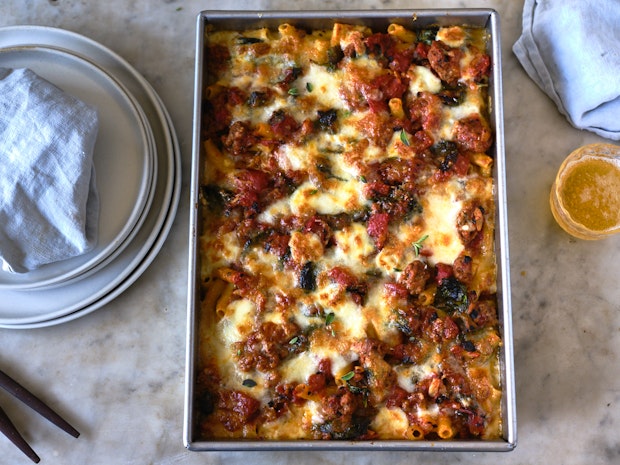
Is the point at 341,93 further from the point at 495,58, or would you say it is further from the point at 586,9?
the point at 586,9

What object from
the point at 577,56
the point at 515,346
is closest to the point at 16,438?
the point at 515,346

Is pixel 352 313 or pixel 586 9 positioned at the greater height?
pixel 586 9

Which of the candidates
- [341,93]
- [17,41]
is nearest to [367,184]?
[341,93]

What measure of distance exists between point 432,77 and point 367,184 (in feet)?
1.97

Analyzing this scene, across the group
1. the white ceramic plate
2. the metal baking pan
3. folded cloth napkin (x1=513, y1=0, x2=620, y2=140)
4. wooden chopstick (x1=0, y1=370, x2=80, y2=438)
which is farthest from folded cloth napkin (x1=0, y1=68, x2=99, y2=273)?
folded cloth napkin (x1=513, y1=0, x2=620, y2=140)

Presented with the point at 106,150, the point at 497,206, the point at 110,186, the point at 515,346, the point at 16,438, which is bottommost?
the point at 16,438

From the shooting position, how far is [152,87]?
3500 mm

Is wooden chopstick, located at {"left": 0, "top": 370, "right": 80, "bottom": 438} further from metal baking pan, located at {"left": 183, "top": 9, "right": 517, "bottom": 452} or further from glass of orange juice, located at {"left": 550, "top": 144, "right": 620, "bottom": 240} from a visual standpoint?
glass of orange juice, located at {"left": 550, "top": 144, "right": 620, "bottom": 240}

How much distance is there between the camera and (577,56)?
3373mm

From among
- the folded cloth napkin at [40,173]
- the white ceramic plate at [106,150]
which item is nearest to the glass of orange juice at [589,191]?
the white ceramic plate at [106,150]

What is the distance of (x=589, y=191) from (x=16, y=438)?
304cm

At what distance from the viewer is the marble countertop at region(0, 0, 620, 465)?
3.31 m

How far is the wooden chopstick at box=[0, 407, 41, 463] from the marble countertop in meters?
0.08

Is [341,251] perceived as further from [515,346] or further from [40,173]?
[40,173]
